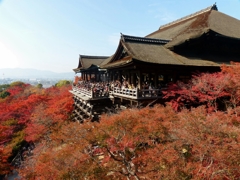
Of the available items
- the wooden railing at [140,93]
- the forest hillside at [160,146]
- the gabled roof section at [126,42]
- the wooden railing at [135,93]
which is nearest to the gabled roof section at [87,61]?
the gabled roof section at [126,42]

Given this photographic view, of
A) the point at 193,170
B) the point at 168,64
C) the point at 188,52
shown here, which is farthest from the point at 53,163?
the point at 188,52

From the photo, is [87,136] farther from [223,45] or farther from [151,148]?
[223,45]

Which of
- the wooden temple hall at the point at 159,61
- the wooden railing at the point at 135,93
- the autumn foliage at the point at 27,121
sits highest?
the wooden temple hall at the point at 159,61

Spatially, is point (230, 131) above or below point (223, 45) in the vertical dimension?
below

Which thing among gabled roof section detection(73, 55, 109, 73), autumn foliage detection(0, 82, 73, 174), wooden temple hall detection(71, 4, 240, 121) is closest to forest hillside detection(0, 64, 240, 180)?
wooden temple hall detection(71, 4, 240, 121)

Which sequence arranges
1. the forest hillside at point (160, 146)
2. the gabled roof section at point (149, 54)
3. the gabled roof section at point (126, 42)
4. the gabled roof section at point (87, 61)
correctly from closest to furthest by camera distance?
the forest hillside at point (160, 146) → the gabled roof section at point (149, 54) → the gabled roof section at point (126, 42) → the gabled roof section at point (87, 61)

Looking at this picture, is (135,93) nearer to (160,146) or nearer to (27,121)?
(160,146)

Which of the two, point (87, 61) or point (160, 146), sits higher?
point (87, 61)

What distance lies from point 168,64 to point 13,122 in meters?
26.7

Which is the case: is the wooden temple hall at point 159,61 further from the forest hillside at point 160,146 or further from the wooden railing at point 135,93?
the forest hillside at point 160,146

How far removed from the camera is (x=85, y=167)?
331 inches

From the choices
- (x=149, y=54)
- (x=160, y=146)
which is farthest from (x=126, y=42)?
(x=160, y=146)

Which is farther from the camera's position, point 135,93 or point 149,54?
point 149,54

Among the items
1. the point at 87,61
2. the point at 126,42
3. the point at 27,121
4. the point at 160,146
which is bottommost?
the point at 27,121
